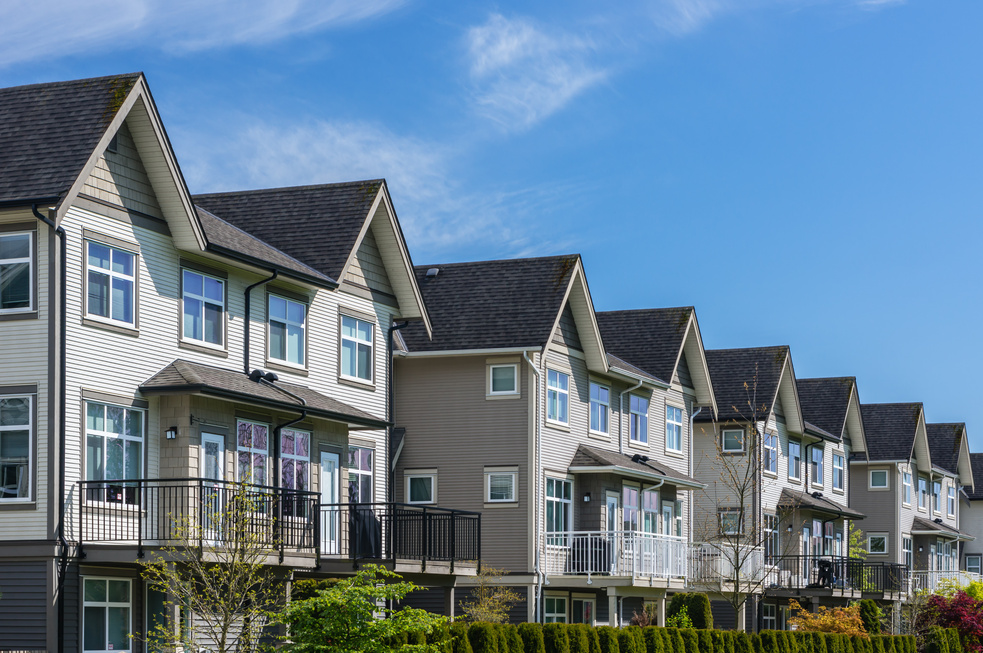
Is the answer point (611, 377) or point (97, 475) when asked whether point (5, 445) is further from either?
point (611, 377)

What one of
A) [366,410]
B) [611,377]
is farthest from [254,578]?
[611,377]

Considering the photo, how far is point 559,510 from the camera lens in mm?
40094

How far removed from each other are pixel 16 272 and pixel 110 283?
173cm

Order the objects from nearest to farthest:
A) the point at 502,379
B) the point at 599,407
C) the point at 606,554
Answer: the point at 502,379, the point at 606,554, the point at 599,407

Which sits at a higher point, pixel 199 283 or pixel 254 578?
pixel 199 283

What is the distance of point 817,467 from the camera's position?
6084cm

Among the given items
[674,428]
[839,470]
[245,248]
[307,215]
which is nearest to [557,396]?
[674,428]

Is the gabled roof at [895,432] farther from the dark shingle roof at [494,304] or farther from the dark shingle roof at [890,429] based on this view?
the dark shingle roof at [494,304]

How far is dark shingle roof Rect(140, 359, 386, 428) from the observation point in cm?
2591

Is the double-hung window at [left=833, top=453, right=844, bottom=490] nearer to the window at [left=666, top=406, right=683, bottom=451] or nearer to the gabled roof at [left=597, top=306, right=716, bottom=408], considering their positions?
the gabled roof at [left=597, top=306, right=716, bottom=408]

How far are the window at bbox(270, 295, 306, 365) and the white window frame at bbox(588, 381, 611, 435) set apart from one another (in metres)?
13.3

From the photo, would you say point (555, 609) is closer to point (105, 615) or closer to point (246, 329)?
point (246, 329)

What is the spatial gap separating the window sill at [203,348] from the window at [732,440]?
28512 mm

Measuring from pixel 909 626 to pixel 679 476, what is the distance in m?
13.3
